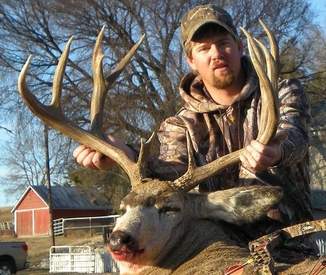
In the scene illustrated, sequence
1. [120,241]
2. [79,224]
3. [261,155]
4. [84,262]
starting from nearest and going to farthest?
1. [261,155]
2. [120,241]
3. [84,262]
4. [79,224]

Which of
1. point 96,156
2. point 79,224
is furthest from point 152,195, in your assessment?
point 79,224

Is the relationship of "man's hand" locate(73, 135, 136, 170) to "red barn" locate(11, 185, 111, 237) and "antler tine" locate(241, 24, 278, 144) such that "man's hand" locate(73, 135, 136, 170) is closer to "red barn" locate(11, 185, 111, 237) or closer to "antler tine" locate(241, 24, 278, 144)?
"antler tine" locate(241, 24, 278, 144)

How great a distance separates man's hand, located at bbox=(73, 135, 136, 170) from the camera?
5184 millimetres

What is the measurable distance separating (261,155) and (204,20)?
4.16ft

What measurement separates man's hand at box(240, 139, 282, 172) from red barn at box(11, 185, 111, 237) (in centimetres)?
5779

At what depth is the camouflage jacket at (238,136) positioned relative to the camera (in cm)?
477

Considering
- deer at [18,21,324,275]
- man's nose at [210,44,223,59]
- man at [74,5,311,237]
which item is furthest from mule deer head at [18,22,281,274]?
man's nose at [210,44,223,59]

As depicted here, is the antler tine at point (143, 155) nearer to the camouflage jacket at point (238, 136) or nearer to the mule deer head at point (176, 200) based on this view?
the mule deer head at point (176, 200)

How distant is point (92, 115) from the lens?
5.51 m

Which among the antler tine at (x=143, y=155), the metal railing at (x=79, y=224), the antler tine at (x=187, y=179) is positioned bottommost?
the antler tine at (x=187, y=179)

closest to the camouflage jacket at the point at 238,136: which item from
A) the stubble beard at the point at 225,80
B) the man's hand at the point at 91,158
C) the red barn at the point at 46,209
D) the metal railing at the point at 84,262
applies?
the stubble beard at the point at 225,80

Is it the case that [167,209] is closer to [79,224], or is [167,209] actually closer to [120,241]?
[120,241]

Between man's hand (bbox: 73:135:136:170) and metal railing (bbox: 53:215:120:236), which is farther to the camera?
metal railing (bbox: 53:215:120:236)

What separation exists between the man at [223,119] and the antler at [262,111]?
0.17 meters
